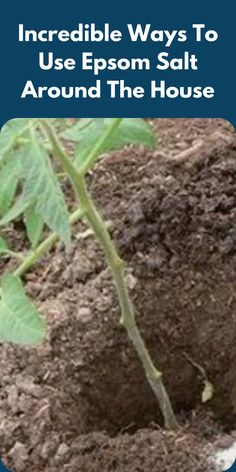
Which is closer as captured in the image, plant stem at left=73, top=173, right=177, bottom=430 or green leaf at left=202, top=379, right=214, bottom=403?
plant stem at left=73, top=173, right=177, bottom=430

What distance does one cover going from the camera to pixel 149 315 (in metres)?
1.72

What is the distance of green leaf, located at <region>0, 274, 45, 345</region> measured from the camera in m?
1.38

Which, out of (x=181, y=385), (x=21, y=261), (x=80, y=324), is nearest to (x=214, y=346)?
(x=181, y=385)

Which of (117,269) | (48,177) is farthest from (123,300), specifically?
(48,177)

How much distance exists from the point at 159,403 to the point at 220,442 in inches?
4.1

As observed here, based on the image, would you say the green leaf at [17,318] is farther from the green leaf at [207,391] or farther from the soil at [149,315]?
the green leaf at [207,391]

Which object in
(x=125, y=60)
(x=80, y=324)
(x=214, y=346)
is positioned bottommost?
(x=214, y=346)

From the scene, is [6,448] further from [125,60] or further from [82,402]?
[125,60]

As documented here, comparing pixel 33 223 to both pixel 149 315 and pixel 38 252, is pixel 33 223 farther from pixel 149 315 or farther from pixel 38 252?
pixel 149 315

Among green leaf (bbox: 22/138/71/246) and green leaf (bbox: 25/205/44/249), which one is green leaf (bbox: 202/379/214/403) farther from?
green leaf (bbox: 22/138/71/246)

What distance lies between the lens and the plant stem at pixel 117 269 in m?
1.39

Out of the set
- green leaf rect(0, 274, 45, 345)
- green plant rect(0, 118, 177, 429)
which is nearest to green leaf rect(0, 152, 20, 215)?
green plant rect(0, 118, 177, 429)

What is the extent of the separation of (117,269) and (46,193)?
0.67 feet

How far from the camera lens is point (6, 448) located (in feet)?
5.25
